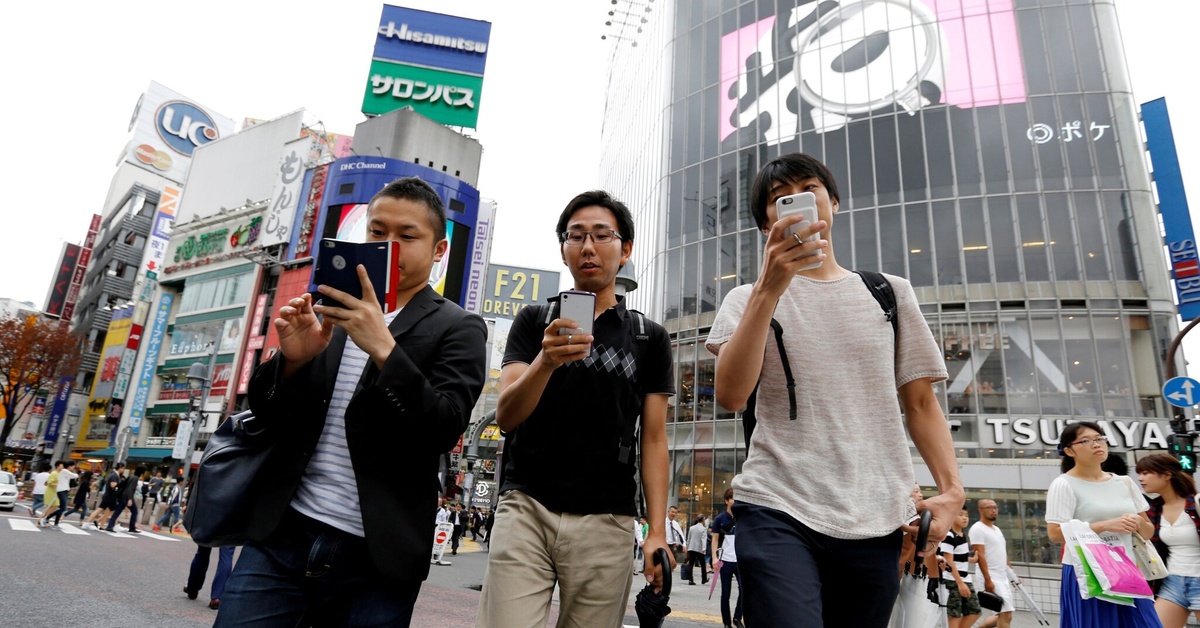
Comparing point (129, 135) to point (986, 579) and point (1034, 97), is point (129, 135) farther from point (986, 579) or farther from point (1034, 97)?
point (986, 579)

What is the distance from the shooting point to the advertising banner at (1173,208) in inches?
770

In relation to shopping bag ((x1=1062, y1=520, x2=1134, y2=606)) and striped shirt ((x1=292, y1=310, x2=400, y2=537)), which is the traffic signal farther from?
striped shirt ((x1=292, y1=310, x2=400, y2=537))

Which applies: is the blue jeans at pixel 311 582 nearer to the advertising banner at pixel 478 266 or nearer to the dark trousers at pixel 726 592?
the dark trousers at pixel 726 592

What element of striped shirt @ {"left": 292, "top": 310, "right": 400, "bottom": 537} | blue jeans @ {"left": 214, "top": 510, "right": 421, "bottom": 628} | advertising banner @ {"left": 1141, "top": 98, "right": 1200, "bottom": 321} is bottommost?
blue jeans @ {"left": 214, "top": 510, "right": 421, "bottom": 628}

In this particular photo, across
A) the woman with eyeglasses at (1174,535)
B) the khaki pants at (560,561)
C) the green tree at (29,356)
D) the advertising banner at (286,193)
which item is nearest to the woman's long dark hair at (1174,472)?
the woman with eyeglasses at (1174,535)

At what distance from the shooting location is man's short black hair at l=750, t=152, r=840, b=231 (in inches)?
88.4

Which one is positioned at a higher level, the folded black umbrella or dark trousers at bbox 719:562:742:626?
the folded black umbrella

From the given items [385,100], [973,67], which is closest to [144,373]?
[385,100]

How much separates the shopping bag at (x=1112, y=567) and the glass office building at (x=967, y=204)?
56.5 feet

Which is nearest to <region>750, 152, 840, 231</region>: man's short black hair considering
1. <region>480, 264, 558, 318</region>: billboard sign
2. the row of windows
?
the row of windows

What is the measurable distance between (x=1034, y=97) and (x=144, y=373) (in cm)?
5268

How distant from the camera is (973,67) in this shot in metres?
23.8

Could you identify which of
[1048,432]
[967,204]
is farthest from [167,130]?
[1048,432]

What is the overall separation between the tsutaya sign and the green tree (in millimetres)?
51711
